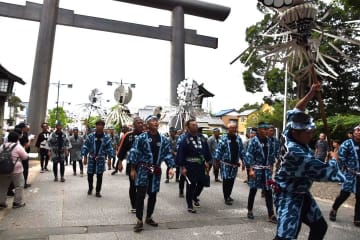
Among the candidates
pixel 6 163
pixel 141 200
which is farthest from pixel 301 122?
pixel 6 163

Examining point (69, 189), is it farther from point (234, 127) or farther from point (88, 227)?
point (234, 127)

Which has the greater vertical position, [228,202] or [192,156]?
[192,156]

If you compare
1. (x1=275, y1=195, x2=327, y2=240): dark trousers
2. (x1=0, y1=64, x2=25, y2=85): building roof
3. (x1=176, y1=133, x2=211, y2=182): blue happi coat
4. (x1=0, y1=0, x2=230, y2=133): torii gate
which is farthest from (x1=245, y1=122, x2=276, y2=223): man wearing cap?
(x1=0, y1=0, x2=230, y2=133): torii gate

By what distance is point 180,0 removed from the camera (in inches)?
764

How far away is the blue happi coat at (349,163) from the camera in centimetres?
583

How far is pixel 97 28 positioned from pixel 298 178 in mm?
17056

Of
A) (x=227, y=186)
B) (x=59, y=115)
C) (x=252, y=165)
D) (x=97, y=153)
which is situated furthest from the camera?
(x=59, y=115)

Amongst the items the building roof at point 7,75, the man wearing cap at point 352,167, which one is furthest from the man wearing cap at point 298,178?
the building roof at point 7,75

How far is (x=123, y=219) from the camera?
232 inches

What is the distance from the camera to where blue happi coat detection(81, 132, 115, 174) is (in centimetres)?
796

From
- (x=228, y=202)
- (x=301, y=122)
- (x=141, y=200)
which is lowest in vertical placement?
(x=228, y=202)

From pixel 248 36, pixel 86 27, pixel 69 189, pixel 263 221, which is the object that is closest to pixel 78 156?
pixel 69 189

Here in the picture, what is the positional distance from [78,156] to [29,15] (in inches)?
367

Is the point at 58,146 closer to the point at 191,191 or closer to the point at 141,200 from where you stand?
the point at 191,191
